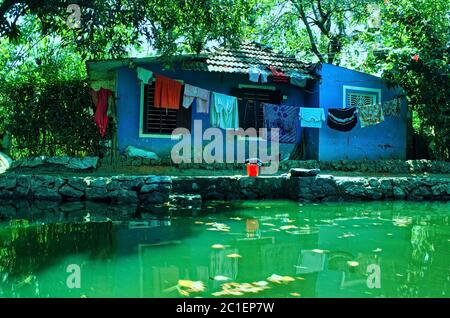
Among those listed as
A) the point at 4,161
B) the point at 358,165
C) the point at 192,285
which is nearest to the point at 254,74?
the point at 358,165

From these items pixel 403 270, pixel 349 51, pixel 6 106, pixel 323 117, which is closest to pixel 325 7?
pixel 349 51

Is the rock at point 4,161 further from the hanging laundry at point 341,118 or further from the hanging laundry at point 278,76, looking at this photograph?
the hanging laundry at point 341,118

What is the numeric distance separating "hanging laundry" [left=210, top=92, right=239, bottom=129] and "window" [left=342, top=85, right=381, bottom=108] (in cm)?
391

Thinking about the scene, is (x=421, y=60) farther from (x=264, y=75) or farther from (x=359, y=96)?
(x=264, y=75)

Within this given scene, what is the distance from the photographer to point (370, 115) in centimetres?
1417

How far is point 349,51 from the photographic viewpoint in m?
21.6

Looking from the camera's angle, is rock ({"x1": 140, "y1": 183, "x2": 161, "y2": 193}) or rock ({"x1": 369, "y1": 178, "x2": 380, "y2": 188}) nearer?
rock ({"x1": 140, "y1": 183, "x2": 161, "y2": 193})

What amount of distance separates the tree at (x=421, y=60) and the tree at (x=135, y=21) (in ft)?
Result: 19.5

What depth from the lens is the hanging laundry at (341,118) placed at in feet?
45.6

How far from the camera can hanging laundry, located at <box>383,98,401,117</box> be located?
14412mm

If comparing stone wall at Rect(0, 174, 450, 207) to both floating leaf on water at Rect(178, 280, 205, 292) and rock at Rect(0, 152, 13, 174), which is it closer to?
rock at Rect(0, 152, 13, 174)

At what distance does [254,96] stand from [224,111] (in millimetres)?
1435

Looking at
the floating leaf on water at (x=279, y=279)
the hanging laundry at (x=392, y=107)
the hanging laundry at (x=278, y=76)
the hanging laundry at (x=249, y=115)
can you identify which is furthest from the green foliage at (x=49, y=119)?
the floating leaf on water at (x=279, y=279)

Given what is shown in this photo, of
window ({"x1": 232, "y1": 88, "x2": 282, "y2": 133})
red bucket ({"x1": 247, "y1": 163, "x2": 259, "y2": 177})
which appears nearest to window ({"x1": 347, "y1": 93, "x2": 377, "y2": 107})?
window ({"x1": 232, "y1": 88, "x2": 282, "y2": 133})
